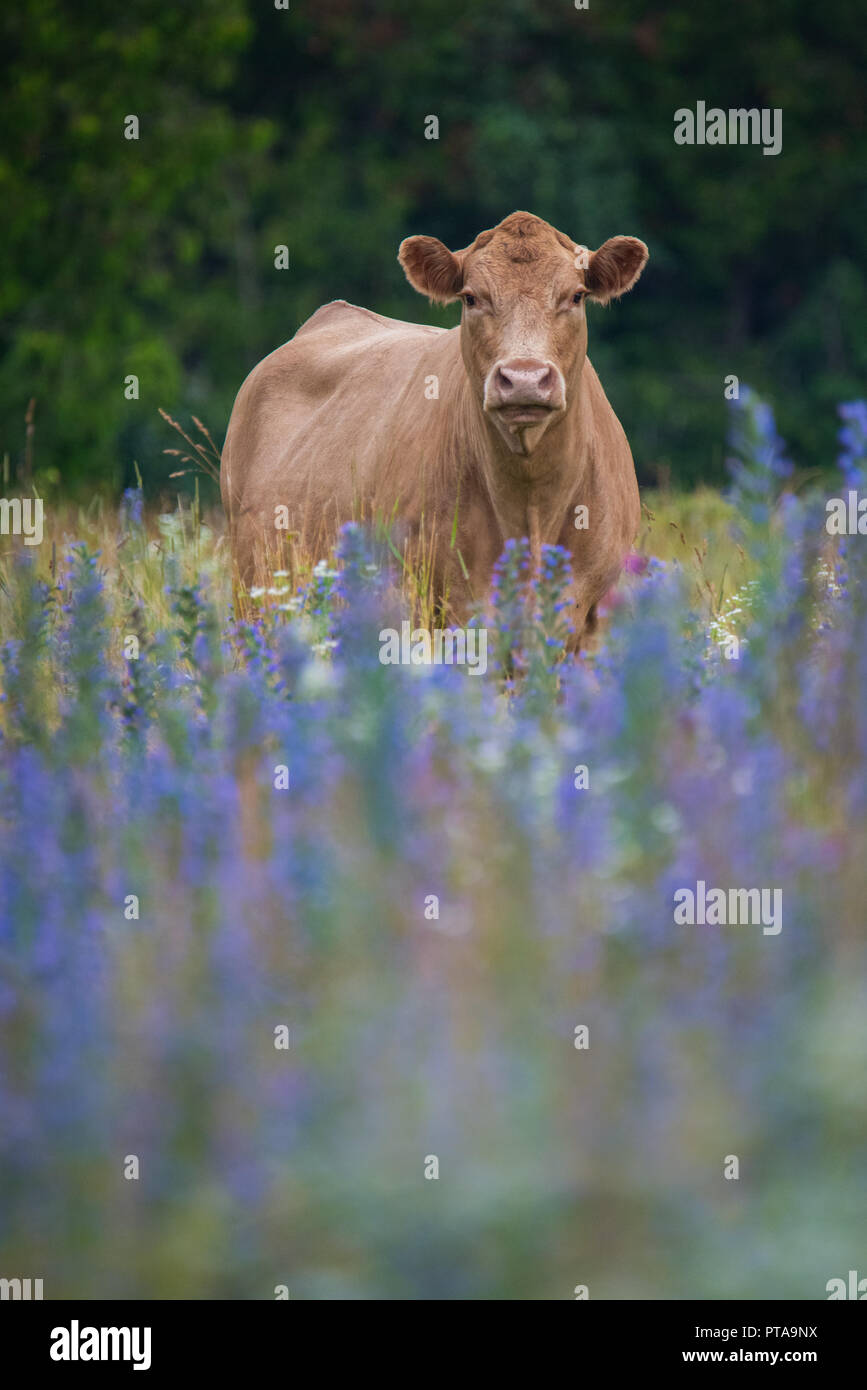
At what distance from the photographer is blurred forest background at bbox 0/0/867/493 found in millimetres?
19672

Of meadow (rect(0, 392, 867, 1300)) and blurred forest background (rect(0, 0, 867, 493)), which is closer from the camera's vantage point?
meadow (rect(0, 392, 867, 1300))

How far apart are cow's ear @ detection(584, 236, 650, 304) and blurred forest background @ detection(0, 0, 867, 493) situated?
1204cm

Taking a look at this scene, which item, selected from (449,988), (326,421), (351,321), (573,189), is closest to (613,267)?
(326,421)

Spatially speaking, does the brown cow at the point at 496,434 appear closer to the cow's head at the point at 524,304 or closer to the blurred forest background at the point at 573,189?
the cow's head at the point at 524,304

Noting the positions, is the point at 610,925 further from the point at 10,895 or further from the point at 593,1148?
the point at 10,895

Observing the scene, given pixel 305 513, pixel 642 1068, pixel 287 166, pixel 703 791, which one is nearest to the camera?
pixel 642 1068

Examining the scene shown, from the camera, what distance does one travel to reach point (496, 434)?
500 centimetres

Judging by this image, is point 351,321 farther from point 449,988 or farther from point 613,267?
point 449,988

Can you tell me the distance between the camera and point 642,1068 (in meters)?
1.78

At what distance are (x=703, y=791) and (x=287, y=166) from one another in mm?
19943

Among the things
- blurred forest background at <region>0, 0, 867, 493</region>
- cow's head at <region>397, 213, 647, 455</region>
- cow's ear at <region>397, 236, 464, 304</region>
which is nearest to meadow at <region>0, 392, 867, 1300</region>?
cow's head at <region>397, 213, 647, 455</region>

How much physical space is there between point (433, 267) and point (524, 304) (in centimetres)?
75

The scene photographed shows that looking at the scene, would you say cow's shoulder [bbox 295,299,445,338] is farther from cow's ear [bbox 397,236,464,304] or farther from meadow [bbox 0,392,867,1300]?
meadow [bbox 0,392,867,1300]
